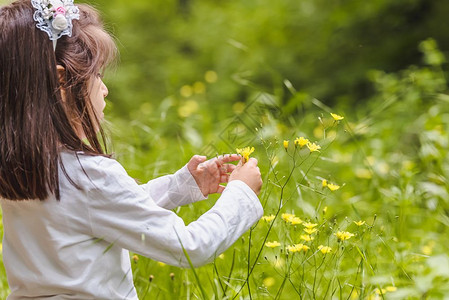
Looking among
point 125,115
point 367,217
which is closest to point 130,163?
point 367,217

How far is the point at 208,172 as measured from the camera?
162cm

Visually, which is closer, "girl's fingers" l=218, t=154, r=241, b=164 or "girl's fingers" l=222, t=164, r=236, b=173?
"girl's fingers" l=218, t=154, r=241, b=164

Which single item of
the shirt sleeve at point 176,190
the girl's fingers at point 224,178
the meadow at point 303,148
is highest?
the girl's fingers at point 224,178

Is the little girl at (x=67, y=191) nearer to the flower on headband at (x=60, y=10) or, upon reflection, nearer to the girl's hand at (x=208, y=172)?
the flower on headband at (x=60, y=10)

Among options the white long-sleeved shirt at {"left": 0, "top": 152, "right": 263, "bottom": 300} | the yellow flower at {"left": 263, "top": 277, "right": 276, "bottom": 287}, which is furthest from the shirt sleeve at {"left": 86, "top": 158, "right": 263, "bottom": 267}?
the yellow flower at {"left": 263, "top": 277, "right": 276, "bottom": 287}

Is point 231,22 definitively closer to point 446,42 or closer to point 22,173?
point 446,42

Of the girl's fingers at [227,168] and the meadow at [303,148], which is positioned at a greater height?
the girl's fingers at [227,168]

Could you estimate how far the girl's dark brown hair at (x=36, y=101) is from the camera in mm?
1326

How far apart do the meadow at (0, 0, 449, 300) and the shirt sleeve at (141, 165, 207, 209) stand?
6.7 inches

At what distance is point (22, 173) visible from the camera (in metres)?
1.33

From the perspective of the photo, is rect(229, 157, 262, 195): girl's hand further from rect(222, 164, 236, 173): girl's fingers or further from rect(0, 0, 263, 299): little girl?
rect(222, 164, 236, 173): girl's fingers

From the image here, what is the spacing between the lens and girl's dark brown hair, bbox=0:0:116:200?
4.35 ft

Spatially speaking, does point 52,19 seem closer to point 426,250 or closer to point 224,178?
point 224,178

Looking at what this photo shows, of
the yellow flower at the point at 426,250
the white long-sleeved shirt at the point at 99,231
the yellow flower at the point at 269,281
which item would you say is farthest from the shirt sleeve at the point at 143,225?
the yellow flower at the point at 426,250
